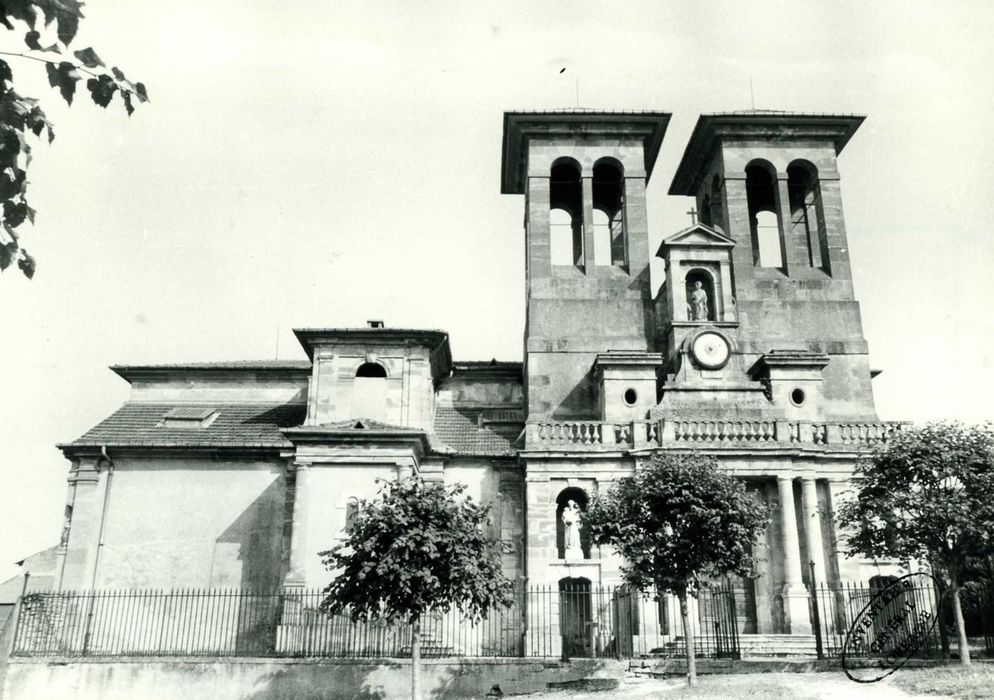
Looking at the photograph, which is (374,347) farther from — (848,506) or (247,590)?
(848,506)

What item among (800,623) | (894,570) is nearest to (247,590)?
(800,623)

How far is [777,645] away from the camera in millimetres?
23969

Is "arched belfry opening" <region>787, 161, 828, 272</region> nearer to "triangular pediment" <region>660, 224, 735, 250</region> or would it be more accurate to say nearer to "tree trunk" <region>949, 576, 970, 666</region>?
"triangular pediment" <region>660, 224, 735, 250</region>

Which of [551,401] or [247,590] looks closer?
[247,590]

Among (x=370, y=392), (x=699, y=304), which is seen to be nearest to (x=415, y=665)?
(x=370, y=392)

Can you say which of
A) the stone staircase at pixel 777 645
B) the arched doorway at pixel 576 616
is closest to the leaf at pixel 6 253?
the stone staircase at pixel 777 645

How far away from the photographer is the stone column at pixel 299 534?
24.6 metres

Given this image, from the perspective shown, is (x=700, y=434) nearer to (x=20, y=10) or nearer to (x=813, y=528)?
(x=813, y=528)

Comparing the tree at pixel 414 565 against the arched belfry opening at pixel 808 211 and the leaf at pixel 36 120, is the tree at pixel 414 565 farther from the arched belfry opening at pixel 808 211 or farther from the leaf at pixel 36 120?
the arched belfry opening at pixel 808 211

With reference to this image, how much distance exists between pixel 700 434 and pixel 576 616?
6720 mm

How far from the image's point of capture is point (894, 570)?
2655cm

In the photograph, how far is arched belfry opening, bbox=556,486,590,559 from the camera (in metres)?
26.8

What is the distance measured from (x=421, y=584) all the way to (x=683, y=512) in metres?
6.21

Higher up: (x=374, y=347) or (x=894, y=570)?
(x=374, y=347)
